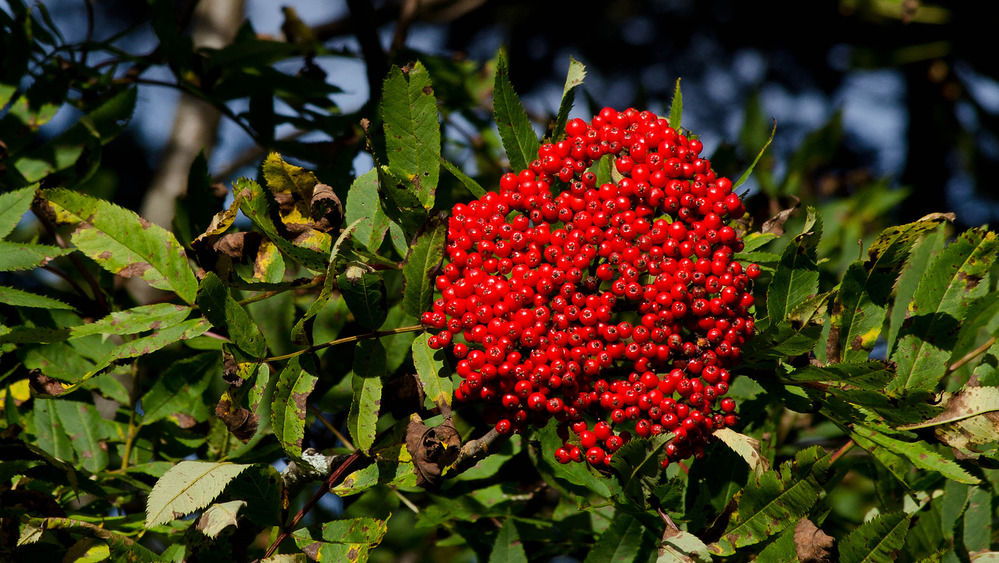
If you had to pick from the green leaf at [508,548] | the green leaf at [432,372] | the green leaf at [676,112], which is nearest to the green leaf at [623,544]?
the green leaf at [508,548]

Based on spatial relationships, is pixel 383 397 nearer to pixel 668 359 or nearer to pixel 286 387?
pixel 286 387

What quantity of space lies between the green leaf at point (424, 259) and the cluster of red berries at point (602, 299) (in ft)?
0.14

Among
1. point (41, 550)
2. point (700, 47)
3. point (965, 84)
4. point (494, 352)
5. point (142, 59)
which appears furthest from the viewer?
point (700, 47)

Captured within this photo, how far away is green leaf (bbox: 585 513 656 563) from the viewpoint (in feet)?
4.45

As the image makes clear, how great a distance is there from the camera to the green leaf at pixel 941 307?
4.32 feet

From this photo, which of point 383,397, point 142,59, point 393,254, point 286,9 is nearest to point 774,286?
point 383,397

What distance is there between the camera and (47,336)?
1.30m

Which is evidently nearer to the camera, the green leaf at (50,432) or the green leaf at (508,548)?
the green leaf at (508,548)

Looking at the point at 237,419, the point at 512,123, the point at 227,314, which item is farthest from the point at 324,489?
the point at 512,123

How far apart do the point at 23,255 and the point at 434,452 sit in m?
0.84

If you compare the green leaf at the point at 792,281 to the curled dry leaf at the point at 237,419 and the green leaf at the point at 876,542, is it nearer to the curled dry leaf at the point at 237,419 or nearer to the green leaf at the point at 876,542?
the green leaf at the point at 876,542

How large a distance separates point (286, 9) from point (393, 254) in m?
1.26

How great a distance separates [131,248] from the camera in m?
1.32

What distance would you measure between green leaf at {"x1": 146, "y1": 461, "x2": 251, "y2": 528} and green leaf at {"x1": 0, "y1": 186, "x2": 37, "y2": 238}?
A: 55cm
